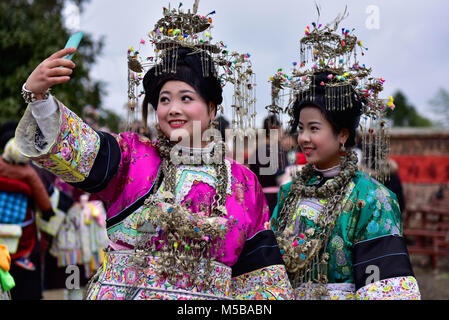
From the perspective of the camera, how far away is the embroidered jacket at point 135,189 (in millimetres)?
1802

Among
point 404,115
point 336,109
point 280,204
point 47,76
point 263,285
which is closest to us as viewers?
point 47,76

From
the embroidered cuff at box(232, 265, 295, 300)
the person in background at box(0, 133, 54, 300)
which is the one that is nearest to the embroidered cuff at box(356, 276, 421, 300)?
the embroidered cuff at box(232, 265, 295, 300)

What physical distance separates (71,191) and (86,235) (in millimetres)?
567

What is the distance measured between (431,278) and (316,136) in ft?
20.1

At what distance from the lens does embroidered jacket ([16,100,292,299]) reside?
5.91 ft

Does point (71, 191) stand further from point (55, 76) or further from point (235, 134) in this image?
point (55, 76)

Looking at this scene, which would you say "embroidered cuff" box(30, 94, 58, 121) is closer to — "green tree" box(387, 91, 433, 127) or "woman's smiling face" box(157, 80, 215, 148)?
"woman's smiling face" box(157, 80, 215, 148)

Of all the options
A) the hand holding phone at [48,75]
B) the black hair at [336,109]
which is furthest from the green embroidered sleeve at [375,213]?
the hand holding phone at [48,75]

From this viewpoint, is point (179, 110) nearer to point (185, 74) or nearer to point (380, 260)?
point (185, 74)

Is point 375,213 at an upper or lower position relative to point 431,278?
upper

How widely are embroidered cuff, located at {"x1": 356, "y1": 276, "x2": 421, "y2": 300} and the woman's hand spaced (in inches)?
64.7

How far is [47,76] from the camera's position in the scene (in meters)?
1.73

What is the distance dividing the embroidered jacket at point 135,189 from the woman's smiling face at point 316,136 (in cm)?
44

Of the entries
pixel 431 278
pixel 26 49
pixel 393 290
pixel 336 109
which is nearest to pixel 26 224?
pixel 336 109
